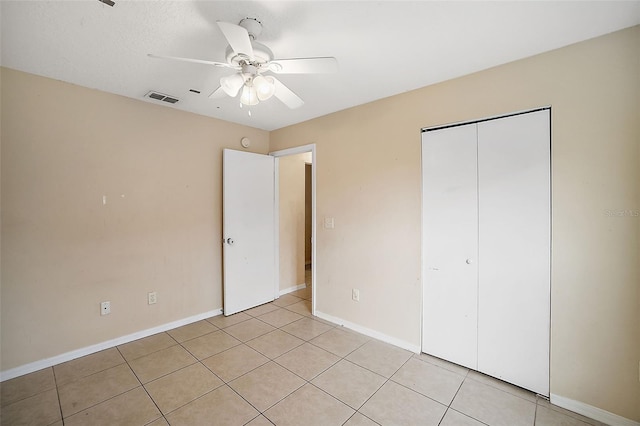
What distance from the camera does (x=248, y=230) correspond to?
3479 millimetres

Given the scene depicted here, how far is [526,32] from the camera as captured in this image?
1.67 metres

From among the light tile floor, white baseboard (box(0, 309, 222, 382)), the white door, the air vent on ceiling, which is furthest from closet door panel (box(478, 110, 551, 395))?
white baseboard (box(0, 309, 222, 382))

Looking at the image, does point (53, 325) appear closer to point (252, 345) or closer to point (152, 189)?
point (152, 189)

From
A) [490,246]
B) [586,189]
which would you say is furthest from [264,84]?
[586,189]

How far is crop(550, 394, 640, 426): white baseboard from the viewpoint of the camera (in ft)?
5.36

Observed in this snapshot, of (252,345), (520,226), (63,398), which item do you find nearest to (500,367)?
(520,226)

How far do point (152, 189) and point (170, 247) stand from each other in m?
0.64

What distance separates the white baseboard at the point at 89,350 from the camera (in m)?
2.11

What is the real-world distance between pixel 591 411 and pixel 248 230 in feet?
10.9

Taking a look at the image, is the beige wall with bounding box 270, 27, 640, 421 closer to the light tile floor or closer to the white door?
the light tile floor

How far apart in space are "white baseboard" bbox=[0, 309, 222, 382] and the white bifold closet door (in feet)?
8.35

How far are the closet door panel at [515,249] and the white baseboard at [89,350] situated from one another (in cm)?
294

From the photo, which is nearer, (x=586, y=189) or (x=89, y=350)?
(x=586, y=189)

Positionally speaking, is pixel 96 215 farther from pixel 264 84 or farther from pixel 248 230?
pixel 264 84
